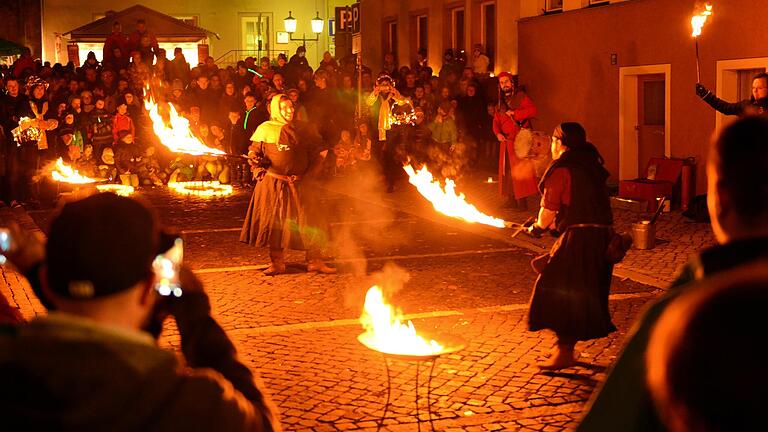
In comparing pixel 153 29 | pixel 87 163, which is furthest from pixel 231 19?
pixel 87 163

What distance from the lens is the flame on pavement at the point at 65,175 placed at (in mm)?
16672

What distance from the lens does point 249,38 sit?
46.8 meters

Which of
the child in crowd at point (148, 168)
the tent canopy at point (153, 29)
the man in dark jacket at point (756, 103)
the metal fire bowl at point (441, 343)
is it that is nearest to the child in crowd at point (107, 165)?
the child in crowd at point (148, 168)

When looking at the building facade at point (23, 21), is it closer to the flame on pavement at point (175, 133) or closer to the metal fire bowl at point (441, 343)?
the flame on pavement at point (175, 133)

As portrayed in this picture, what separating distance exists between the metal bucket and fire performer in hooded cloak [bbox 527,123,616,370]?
571 cm

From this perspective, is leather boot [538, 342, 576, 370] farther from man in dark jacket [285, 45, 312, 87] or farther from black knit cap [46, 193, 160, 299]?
man in dark jacket [285, 45, 312, 87]

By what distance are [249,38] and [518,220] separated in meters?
32.5

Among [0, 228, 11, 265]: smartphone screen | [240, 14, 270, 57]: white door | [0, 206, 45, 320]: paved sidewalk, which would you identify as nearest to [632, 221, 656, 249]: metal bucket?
[0, 206, 45, 320]: paved sidewalk

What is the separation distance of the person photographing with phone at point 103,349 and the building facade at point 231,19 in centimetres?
4296

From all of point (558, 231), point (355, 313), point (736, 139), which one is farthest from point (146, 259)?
point (355, 313)

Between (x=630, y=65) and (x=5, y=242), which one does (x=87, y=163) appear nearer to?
(x=630, y=65)

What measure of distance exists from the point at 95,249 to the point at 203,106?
21.1 meters

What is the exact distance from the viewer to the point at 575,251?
757 centimetres

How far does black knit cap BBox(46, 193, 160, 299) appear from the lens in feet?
7.35
